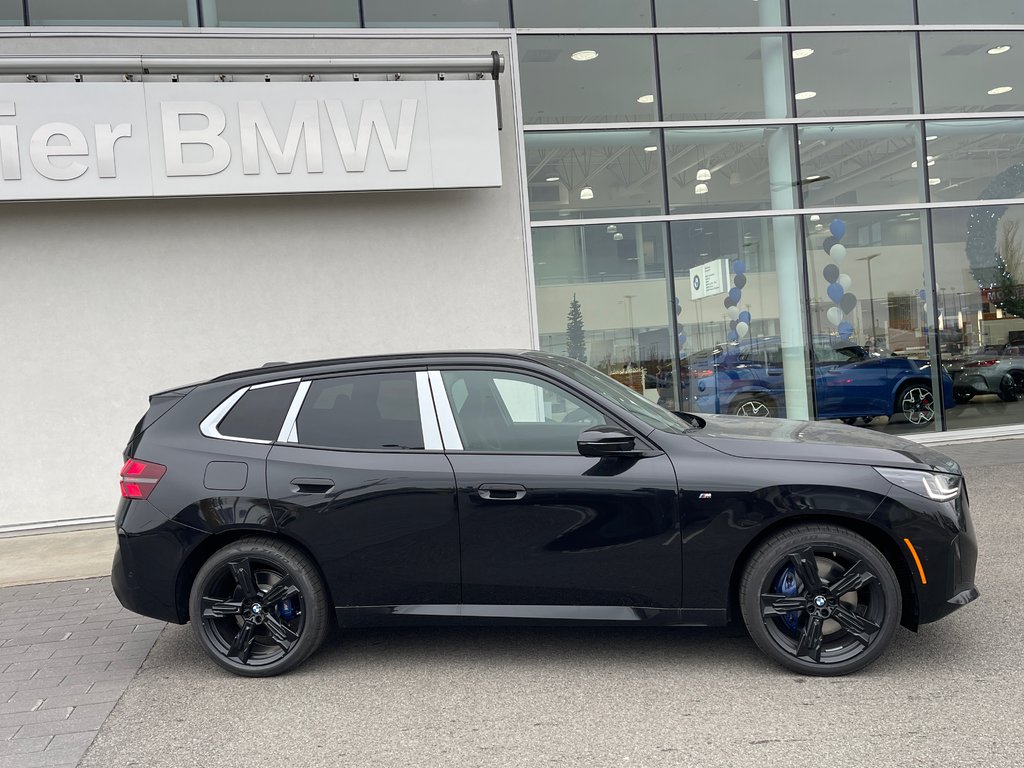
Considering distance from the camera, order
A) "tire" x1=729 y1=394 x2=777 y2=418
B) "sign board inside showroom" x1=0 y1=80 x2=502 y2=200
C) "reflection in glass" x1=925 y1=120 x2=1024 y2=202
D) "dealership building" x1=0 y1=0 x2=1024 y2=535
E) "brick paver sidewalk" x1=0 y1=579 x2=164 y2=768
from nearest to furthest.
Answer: "brick paver sidewalk" x1=0 y1=579 x2=164 y2=768
"sign board inside showroom" x1=0 y1=80 x2=502 y2=200
"dealership building" x1=0 y1=0 x2=1024 y2=535
"tire" x1=729 y1=394 x2=777 y2=418
"reflection in glass" x1=925 y1=120 x2=1024 y2=202

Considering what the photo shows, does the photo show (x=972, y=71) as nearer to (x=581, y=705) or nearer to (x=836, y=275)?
(x=836, y=275)

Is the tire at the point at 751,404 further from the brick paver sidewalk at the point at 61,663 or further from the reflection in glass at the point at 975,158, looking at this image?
the brick paver sidewalk at the point at 61,663

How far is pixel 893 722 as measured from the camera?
3566mm

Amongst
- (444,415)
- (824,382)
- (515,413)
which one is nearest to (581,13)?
(824,382)

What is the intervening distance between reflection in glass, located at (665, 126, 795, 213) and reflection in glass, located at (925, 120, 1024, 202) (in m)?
2.16

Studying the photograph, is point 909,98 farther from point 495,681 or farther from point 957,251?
point 495,681

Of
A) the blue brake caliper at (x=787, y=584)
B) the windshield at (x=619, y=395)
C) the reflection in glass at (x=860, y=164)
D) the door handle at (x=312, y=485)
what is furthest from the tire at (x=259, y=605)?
the reflection in glass at (x=860, y=164)

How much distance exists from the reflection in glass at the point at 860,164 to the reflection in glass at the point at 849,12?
4.59ft

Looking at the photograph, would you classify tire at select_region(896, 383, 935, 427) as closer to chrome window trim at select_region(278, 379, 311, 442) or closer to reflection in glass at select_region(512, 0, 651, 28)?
reflection in glass at select_region(512, 0, 651, 28)

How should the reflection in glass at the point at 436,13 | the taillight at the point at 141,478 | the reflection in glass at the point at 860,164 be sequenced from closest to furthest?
the taillight at the point at 141,478 < the reflection in glass at the point at 436,13 < the reflection in glass at the point at 860,164

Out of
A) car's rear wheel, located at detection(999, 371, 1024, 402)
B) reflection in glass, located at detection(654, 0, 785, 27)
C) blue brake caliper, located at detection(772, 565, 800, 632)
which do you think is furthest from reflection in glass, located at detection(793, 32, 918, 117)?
blue brake caliper, located at detection(772, 565, 800, 632)

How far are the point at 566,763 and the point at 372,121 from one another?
24.4 ft

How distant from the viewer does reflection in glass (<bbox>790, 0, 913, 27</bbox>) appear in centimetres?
1148

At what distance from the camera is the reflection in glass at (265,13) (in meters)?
10.1
